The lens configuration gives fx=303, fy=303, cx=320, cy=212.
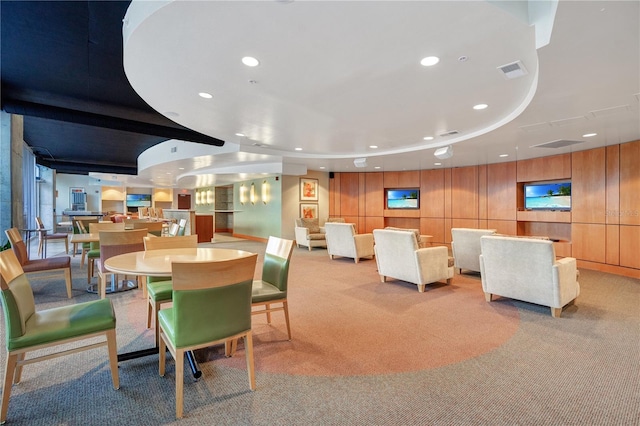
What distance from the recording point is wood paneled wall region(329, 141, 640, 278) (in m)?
5.96

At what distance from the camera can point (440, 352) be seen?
281 cm

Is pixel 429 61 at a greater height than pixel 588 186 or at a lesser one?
greater

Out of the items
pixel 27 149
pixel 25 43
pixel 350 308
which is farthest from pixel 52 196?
pixel 350 308

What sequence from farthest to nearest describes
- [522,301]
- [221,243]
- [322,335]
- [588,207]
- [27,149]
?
[221,243] < [27,149] < [588,207] < [522,301] < [322,335]

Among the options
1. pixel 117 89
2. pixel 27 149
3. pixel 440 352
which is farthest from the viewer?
pixel 27 149

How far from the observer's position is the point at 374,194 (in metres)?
11.1

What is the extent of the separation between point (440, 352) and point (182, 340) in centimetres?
223

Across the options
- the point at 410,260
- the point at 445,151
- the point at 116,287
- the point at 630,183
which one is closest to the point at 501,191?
the point at 630,183

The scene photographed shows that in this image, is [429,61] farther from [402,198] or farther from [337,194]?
[337,194]

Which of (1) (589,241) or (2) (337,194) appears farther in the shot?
(2) (337,194)

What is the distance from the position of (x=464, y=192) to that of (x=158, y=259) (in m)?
9.07

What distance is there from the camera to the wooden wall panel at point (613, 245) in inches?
238

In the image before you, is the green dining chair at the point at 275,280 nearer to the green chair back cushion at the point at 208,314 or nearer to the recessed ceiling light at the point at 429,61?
the green chair back cushion at the point at 208,314

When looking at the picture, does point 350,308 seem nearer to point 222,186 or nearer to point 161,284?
point 161,284
